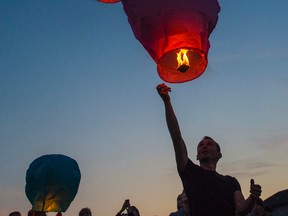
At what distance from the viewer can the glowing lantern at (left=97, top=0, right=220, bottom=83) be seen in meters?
2.78

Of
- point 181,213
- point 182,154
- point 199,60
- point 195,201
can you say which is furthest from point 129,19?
point 181,213

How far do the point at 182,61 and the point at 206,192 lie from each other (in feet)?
3.32

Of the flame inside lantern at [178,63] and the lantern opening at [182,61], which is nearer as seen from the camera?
the lantern opening at [182,61]

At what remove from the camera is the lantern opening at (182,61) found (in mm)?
2744

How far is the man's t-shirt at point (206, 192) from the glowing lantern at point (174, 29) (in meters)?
0.79

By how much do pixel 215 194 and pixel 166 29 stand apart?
131cm

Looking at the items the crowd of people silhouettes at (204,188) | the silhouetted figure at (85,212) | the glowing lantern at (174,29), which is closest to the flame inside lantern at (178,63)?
the glowing lantern at (174,29)

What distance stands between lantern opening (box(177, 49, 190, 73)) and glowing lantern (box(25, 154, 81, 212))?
319cm

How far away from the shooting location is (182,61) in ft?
9.11

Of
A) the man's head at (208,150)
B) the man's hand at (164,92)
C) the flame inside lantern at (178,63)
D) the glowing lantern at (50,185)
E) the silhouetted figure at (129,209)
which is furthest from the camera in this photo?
the silhouetted figure at (129,209)

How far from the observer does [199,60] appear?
298 cm

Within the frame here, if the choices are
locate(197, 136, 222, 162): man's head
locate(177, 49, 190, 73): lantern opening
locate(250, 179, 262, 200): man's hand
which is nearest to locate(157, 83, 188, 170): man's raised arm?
locate(177, 49, 190, 73): lantern opening

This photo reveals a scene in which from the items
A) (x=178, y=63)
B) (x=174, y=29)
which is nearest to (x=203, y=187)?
(x=178, y=63)

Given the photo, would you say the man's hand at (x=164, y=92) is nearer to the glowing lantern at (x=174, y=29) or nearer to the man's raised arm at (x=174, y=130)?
the man's raised arm at (x=174, y=130)
